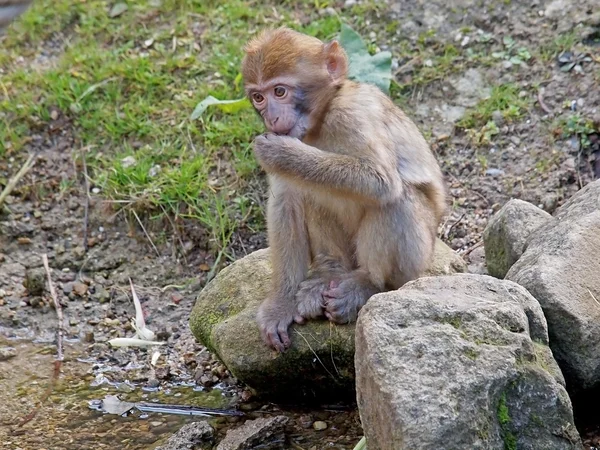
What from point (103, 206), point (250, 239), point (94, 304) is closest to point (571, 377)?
point (250, 239)

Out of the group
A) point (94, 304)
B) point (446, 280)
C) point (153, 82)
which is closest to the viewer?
point (446, 280)

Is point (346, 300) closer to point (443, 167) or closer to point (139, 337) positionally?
point (139, 337)

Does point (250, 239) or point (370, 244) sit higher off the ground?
point (370, 244)

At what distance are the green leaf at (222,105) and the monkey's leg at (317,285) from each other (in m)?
2.00

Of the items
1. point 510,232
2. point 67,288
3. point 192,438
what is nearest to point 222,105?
point 67,288

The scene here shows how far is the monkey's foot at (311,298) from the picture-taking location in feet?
18.5

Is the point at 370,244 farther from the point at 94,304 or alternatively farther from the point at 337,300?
the point at 94,304

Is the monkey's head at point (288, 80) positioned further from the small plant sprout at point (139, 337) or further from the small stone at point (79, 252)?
the small stone at point (79, 252)

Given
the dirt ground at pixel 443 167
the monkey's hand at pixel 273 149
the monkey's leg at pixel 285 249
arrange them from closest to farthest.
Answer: the monkey's hand at pixel 273 149 < the monkey's leg at pixel 285 249 < the dirt ground at pixel 443 167

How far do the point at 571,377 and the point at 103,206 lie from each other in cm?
396

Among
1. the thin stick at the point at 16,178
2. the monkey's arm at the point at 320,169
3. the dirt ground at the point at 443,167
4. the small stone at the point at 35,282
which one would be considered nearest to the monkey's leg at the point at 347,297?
the monkey's arm at the point at 320,169

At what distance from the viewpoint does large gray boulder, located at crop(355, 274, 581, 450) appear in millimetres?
4109

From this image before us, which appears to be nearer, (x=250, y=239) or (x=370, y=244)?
(x=370, y=244)

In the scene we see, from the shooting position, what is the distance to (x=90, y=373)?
6.39m
